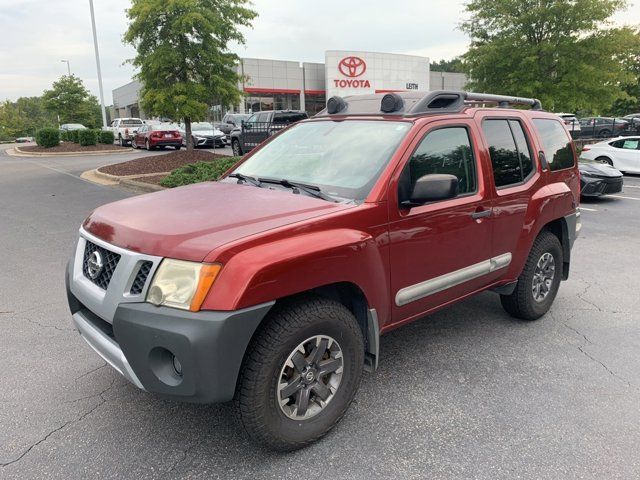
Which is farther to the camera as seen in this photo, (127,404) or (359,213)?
(127,404)

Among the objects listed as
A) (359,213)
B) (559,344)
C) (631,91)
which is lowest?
(559,344)

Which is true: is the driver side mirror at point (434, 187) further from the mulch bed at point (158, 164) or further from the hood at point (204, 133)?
the hood at point (204, 133)

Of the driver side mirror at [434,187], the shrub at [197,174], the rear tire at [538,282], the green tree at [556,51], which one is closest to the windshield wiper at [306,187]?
the driver side mirror at [434,187]

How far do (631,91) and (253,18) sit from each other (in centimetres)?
4170

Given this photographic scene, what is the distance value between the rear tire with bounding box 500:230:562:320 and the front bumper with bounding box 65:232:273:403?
275 cm

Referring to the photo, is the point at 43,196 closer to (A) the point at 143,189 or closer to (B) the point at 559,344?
(A) the point at 143,189

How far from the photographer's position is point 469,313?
4703 mm

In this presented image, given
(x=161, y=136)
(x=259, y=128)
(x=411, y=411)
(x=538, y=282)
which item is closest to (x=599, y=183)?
(x=538, y=282)

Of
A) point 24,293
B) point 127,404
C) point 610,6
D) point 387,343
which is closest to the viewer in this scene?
point 127,404

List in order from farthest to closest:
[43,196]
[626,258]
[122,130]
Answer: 1. [122,130]
2. [43,196]
3. [626,258]

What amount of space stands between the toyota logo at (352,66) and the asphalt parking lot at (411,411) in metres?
38.8

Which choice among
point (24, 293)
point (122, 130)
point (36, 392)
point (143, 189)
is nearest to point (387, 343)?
point (36, 392)

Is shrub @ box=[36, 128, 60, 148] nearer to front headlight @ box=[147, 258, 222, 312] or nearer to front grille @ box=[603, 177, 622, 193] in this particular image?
front grille @ box=[603, 177, 622, 193]

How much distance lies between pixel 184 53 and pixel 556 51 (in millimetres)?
12504
